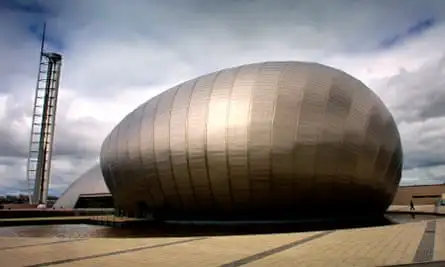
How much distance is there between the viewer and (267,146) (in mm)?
24625

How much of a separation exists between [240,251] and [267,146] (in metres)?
13.5

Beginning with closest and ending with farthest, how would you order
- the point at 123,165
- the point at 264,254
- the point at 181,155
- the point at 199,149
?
the point at 264,254 < the point at 199,149 < the point at 181,155 < the point at 123,165

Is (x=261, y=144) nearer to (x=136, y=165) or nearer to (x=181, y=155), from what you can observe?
(x=181, y=155)

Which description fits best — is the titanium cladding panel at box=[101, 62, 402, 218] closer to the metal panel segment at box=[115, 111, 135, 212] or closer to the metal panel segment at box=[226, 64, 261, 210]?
the metal panel segment at box=[226, 64, 261, 210]

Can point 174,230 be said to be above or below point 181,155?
below

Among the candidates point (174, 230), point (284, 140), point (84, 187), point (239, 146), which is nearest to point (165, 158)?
point (239, 146)

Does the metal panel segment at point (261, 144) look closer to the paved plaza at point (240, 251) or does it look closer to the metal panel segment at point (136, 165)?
the metal panel segment at point (136, 165)

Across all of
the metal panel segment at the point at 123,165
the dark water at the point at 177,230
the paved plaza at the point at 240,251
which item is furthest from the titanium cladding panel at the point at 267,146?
the paved plaza at the point at 240,251

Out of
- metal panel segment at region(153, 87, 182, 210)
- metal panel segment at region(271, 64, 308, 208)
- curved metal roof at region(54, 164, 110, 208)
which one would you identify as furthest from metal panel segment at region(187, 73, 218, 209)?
curved metal roof at region(54, 164, 110, 208)

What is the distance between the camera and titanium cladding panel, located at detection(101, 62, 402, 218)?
24.8 meters

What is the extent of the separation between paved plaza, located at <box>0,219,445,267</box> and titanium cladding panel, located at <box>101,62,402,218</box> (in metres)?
9.53

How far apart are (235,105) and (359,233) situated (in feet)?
40.2

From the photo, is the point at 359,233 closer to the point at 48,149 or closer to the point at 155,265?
the point at 155,265

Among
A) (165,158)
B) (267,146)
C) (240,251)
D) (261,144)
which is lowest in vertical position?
(240,251)
